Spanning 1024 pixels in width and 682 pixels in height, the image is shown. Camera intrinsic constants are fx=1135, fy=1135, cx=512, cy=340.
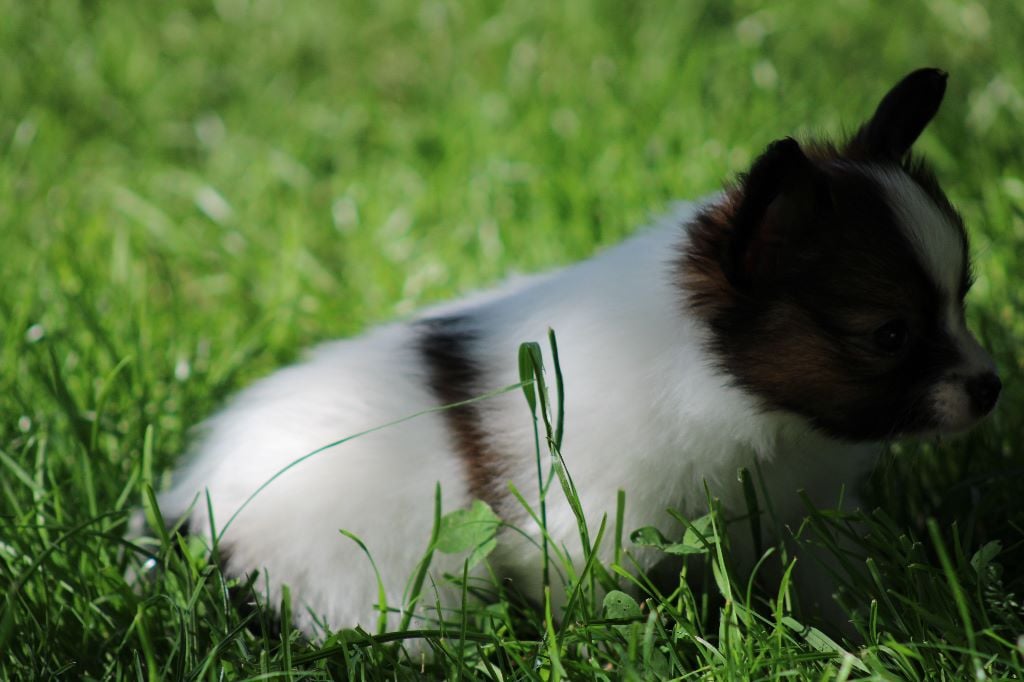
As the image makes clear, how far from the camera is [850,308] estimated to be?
8.83 ft

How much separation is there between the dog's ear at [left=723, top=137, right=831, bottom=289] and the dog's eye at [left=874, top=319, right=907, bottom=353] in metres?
0.26

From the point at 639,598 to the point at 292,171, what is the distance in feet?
11.6

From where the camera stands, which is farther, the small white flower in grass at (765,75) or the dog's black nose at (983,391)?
the small white flower in grass at (765,75)

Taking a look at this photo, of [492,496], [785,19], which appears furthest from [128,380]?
[785,19]

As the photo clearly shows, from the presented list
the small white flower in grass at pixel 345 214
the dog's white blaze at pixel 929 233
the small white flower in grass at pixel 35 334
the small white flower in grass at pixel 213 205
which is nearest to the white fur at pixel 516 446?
the dog's white blaze at pixel 929 233

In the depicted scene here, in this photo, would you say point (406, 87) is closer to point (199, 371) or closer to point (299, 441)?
point (199, 371)

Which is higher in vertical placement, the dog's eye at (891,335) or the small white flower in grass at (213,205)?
the small white flower in grass at (213,205)

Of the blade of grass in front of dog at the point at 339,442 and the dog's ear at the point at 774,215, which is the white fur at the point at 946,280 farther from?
the blade of grass in front of dog at the point at 339,442

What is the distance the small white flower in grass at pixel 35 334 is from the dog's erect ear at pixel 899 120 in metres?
2.93

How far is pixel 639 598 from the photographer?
306 centimetres

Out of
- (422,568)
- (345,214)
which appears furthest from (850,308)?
(345,214)

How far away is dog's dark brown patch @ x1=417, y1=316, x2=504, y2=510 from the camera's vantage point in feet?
9.87

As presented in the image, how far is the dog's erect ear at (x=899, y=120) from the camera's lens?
296cm

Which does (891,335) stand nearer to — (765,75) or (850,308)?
(850,308)
